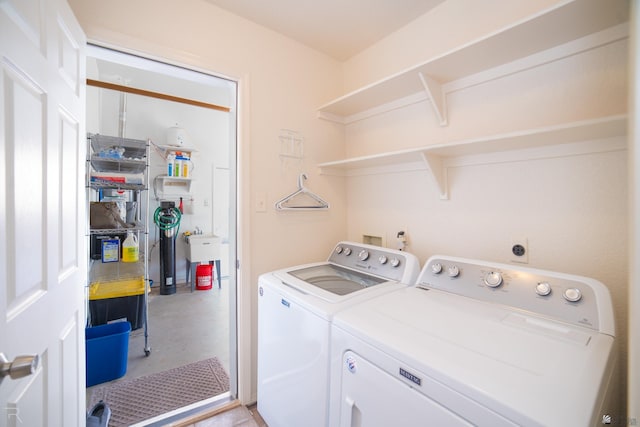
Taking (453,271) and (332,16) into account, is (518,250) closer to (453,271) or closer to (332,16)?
(453,271)

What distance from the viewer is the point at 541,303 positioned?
99 cm

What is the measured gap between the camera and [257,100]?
175 centimetres

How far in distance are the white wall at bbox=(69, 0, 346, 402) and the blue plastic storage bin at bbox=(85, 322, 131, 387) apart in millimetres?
1032

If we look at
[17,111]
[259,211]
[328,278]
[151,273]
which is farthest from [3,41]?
[151,273]

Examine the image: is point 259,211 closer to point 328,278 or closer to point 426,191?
point 328,278

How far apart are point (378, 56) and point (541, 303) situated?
5.90 feet

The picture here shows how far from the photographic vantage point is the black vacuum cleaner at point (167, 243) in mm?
3898

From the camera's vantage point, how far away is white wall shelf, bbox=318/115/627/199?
983 mm

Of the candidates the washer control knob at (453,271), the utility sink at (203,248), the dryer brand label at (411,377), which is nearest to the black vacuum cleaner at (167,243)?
the utility sink at (203,248)

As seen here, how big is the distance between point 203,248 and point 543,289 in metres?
4.06

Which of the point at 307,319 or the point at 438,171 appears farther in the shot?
the point at 438,171

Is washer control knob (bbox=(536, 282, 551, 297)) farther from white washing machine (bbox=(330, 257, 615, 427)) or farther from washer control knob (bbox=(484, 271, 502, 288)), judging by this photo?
washer control knob (bbox=(484, 271, 502, 288))

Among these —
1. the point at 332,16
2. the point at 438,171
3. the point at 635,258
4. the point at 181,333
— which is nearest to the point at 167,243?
the point at 181,333

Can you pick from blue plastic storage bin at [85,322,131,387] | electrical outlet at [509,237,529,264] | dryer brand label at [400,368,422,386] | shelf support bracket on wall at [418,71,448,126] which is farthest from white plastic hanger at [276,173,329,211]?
blue plastic storage bin at [85,322,131,387]
